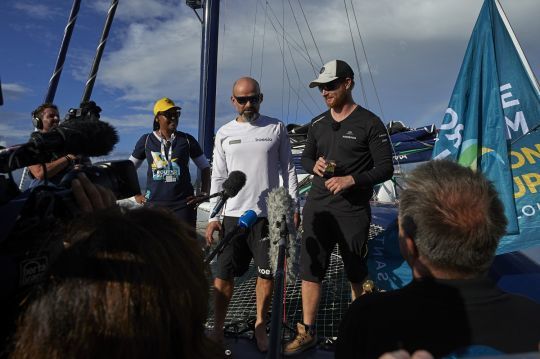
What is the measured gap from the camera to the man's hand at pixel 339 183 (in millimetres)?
2492

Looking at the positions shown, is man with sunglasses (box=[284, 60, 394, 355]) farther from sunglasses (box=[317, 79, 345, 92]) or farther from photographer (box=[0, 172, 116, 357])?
photographer (box=[0, 172, 116, 357])

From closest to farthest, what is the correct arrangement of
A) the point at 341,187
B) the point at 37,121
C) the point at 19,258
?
the point at 19,258 < the point at 341,187 < the point at 37,121

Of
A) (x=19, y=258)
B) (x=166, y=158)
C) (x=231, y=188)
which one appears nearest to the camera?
(x=19, y=258)

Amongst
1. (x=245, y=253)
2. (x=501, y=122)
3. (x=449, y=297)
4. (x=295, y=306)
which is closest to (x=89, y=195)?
(x=449, y=297)

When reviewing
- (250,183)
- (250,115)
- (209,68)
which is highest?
(209,68)

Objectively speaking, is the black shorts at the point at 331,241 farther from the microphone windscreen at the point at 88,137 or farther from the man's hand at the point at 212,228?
the microphone windscreen at the point at 88,137

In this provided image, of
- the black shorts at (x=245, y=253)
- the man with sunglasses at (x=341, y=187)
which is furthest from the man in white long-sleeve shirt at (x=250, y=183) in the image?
the man with sunglasses at (x=341, y=187)

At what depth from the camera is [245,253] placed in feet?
9.46

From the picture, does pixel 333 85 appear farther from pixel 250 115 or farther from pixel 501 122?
pixel 501 122

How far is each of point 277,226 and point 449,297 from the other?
1.52 m

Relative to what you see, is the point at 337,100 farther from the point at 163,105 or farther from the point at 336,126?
the point at 163,105

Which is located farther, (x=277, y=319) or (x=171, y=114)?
(x=171, y=114)

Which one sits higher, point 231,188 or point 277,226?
point 231,188

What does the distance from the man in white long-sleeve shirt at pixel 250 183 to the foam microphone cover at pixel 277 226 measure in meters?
0.11
